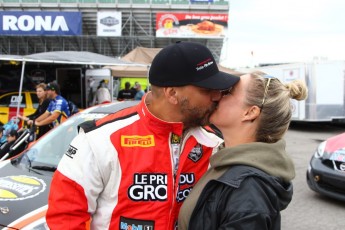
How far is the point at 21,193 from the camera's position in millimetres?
2688

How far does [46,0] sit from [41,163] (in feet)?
→ 86.8

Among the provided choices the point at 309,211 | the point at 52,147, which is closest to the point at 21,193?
the point at 52,147

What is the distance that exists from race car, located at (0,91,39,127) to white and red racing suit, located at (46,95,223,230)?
9948 millimetres

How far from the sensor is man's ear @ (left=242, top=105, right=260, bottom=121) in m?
1.45

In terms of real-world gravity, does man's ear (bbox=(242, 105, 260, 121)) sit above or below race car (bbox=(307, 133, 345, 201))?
above

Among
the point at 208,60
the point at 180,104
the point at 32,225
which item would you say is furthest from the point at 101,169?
the point at 32,225

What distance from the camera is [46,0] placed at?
2725 cm

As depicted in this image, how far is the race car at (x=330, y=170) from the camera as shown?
5160mm

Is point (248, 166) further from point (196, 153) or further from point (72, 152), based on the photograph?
point (72, 152)

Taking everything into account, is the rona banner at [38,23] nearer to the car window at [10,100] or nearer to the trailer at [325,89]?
the car window at [10,100]

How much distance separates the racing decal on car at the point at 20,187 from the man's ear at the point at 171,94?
160cm

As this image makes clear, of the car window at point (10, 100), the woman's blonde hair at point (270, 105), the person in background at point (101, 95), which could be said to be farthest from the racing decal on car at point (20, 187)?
the person in background at point (101, 95)

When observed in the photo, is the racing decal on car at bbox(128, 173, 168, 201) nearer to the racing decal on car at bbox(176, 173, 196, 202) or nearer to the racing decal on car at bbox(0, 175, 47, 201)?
the racing decal on car at bbox(176, 173, 196, 202)

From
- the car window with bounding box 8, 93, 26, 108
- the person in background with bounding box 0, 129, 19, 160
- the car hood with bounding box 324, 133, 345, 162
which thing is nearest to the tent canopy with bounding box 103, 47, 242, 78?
the car window with bounding box 8, 93, 26, 108
